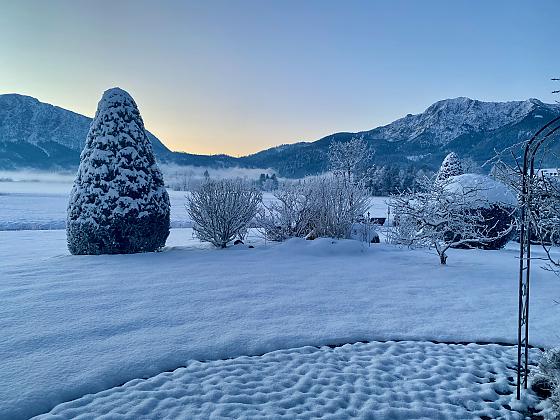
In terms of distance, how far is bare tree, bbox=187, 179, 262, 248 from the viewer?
951cm

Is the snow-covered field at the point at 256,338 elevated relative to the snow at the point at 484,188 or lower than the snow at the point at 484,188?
lower

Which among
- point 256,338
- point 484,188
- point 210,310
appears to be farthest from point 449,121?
point 256,338

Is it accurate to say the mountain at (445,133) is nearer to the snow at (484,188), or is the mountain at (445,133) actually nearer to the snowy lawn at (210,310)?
the snow at (484,188)

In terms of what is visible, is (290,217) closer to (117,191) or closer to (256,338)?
(117,191)

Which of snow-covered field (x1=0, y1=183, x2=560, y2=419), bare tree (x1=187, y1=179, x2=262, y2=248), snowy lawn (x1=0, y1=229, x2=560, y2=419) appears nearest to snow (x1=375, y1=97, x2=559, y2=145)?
bare tree (x1=187, y1=179, x2=262, y2=248)

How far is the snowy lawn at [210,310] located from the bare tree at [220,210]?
160 cm

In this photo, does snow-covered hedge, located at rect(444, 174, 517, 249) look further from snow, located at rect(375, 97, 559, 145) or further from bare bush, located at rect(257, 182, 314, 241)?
snow, located at rect(375, 97, 559, 145)

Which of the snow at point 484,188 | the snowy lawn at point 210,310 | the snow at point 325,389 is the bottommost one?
the snow at point 325,389

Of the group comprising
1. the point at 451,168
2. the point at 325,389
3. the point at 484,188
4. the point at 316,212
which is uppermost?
the point at 451,168

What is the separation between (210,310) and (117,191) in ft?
16.7

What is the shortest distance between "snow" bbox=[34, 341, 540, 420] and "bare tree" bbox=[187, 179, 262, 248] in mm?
6340

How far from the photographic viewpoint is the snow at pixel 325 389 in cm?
252

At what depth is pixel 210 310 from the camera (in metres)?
4.57

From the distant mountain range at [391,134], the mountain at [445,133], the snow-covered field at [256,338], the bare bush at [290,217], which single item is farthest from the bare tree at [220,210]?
the distant mountain range at [391,134]
